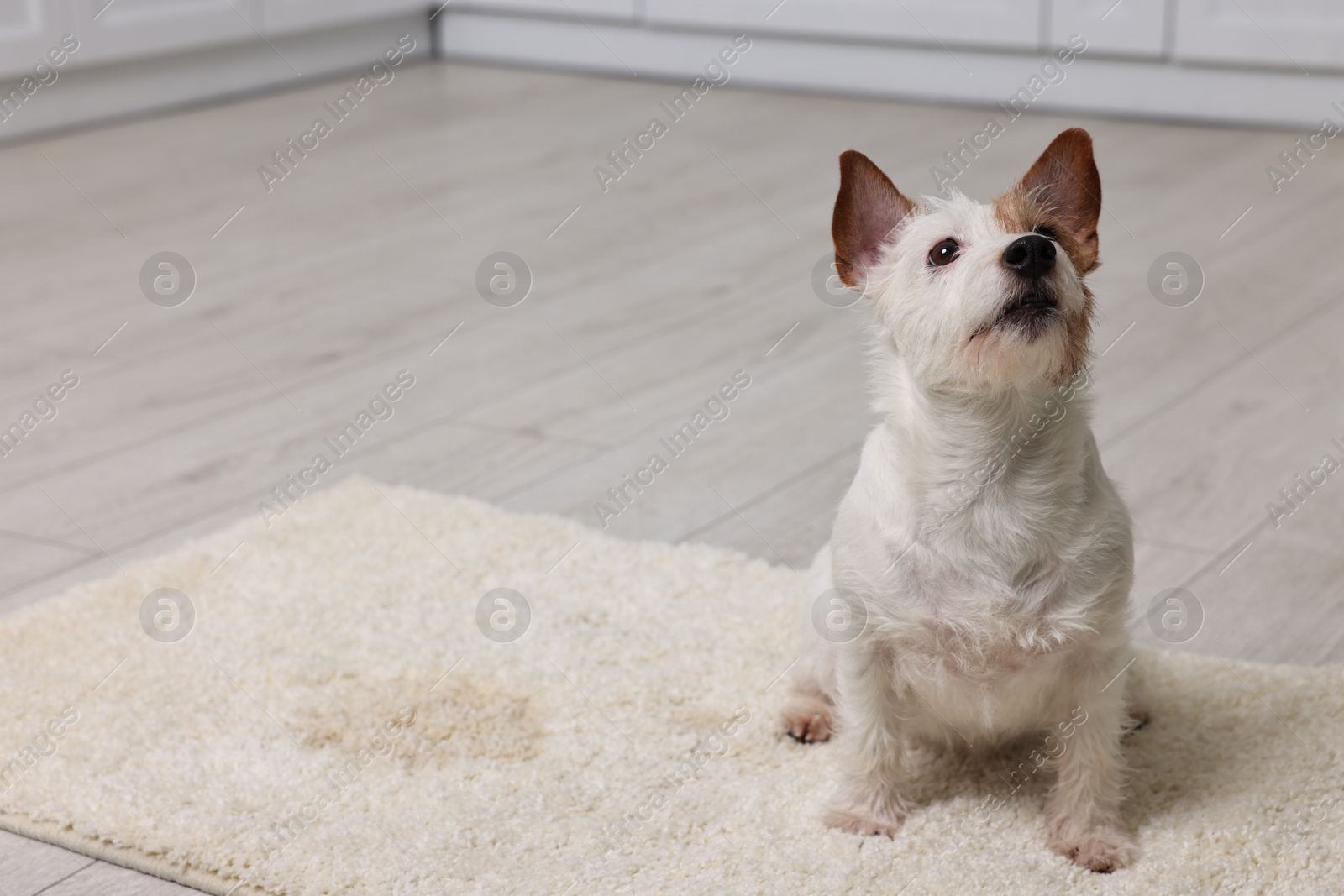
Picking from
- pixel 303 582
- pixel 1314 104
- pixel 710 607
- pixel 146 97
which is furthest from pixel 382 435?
pixel 1314 104

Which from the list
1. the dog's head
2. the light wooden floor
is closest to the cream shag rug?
the light wooden floor

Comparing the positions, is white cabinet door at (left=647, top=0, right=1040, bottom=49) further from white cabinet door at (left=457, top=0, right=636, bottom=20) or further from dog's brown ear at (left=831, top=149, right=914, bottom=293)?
dog's brown ear at (left=831, top=149, right=914, bottom=293)

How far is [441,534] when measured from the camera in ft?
6.72

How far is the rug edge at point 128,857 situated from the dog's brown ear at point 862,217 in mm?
760

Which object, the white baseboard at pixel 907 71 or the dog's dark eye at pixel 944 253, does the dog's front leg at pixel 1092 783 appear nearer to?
the dog's dark eye at pixel 944 253

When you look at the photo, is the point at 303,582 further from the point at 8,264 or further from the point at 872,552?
the point at 8,264

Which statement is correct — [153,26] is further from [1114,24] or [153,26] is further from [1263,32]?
[1263,32]

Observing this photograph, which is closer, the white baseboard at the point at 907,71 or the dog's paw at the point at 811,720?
the dog's paw at the point at 811,720

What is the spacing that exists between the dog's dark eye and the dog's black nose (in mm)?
79

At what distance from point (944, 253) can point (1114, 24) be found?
11.7 ft

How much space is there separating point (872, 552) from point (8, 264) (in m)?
2.60

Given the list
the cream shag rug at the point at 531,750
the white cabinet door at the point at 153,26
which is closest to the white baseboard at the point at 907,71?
the white cabinet door at the point at 153,26

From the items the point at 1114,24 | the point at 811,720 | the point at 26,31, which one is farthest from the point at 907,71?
the point at 811,720

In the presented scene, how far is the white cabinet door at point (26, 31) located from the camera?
401 centimetres
